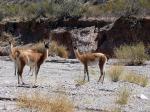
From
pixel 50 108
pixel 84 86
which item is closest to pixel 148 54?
pixel 84 86

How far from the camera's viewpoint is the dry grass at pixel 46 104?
11061 mm

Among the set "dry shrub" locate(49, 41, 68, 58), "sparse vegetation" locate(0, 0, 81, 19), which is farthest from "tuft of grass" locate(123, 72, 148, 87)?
"sparse vegetation" locate(0, 0, 81, 19)

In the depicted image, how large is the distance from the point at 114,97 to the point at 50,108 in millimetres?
3833

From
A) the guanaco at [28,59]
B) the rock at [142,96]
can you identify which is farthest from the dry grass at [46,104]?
the guanaco at [28,59]

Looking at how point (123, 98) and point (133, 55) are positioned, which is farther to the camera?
point (133, 55)

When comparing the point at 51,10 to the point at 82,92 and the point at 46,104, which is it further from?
the point at 46,104

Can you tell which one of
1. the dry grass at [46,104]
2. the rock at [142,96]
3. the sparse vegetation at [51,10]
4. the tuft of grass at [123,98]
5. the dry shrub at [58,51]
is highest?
the sparse vegetation at [51,10]

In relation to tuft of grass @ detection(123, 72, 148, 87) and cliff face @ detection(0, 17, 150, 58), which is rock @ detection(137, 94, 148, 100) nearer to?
tuft of grass @ detection(123, 72, 148, 87)

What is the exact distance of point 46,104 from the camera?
11.4 meters

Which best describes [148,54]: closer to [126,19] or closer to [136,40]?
[136,40]

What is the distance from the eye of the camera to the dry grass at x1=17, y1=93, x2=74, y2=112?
1106cm

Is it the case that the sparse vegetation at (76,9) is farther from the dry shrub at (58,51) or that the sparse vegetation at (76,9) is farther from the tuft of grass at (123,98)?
the tuft of grass at (123,98)

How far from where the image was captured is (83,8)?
4319cm

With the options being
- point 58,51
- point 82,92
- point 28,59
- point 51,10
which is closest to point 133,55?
point 58,51
